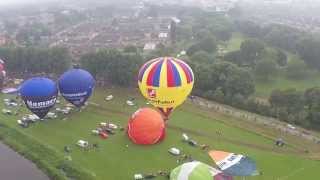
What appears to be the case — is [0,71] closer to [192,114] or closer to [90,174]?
[192,114]

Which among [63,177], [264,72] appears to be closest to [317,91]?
[264,72]

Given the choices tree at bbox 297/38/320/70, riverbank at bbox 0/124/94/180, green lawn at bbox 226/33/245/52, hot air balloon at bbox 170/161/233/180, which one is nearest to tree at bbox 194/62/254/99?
tree at bbox 297/38/320/70

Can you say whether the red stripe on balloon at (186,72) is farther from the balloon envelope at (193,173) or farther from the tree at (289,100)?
the balloon envelope at (193,173)

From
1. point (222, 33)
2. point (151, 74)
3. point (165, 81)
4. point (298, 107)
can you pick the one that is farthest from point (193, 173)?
point (222, 33)

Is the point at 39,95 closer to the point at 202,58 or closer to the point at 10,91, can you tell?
the point at 10,91

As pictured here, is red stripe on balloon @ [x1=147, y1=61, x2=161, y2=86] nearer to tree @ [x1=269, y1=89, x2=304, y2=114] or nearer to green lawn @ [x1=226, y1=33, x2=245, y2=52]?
tree @ [x1=269, y1=89, x2=304, y2=114]
